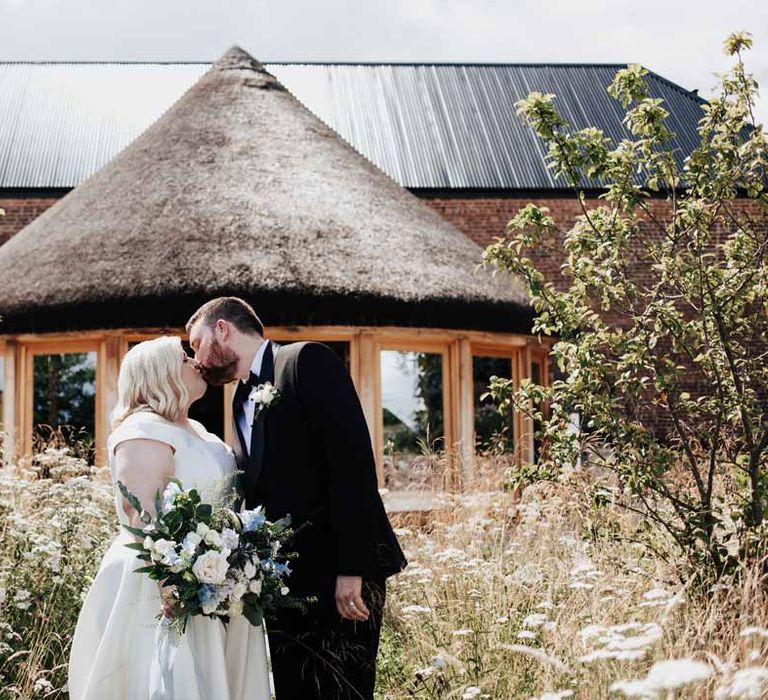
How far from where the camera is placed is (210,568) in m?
3.21

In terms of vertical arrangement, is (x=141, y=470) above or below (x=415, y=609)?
above

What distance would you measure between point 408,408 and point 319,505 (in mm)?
6278

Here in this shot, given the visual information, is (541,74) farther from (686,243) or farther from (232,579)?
(232,579)

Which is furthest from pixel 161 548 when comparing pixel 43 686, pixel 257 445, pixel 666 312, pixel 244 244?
pixel 244 244

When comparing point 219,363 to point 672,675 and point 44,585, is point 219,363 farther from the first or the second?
point 672,675

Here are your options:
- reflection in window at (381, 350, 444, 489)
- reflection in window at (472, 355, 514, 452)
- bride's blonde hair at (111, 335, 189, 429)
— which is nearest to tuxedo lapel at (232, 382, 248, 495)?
bride's blonde hair at (111, 335, 189, 429)

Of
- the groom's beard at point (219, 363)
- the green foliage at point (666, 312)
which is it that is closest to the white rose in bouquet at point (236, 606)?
the groom's beard at point (219, 363)

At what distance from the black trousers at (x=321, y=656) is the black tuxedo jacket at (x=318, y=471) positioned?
97 mm

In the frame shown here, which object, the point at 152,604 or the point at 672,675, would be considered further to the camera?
the point at 152,604

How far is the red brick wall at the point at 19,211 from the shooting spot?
1448 cm

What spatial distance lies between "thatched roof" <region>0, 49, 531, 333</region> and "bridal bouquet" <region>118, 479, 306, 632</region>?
567 centimetres

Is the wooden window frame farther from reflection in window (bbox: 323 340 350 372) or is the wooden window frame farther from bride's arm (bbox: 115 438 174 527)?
bride's arm (bbox: 115 438 174 527)

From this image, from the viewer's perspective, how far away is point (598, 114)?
16.5m

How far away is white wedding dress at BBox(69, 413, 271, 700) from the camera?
348cm
